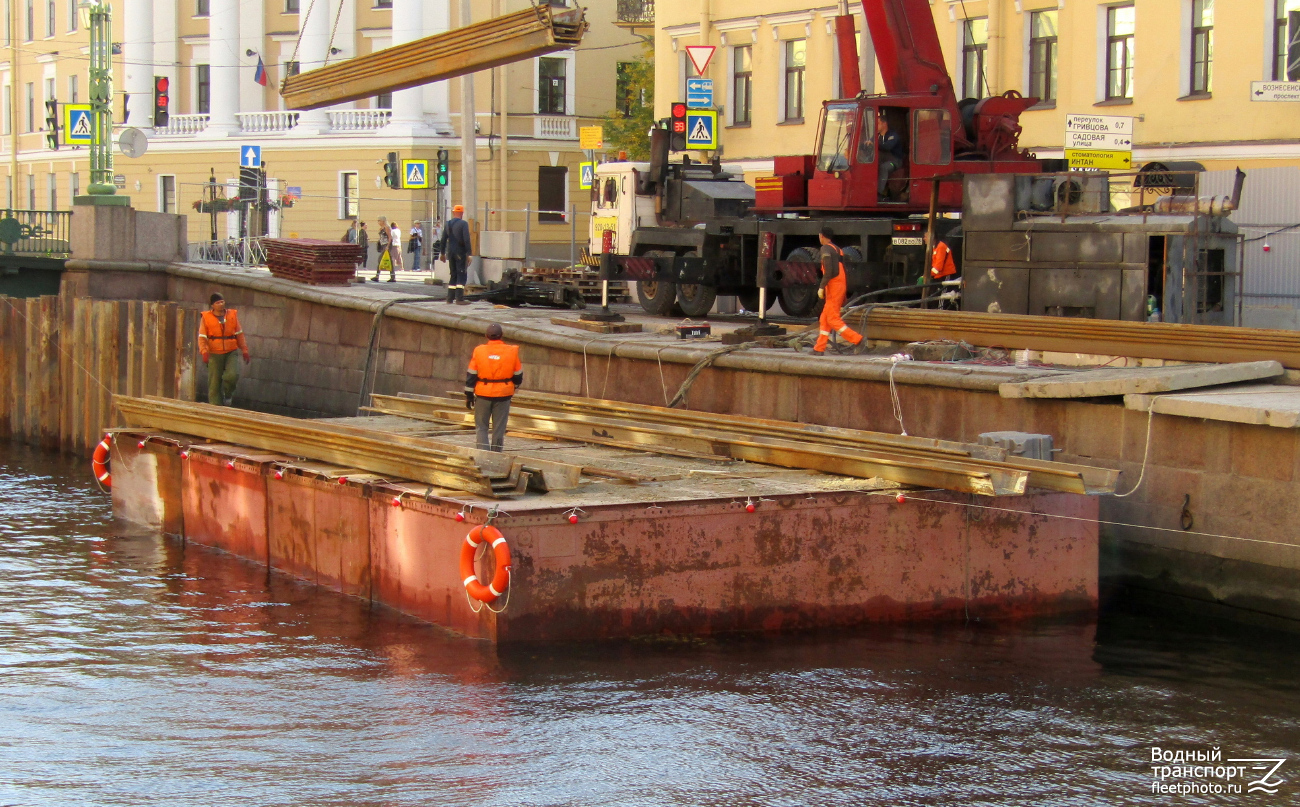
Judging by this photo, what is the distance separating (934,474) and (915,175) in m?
10.1

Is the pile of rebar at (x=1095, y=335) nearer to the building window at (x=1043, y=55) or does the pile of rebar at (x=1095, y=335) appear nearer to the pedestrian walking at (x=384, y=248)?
the building window at (x=1043, y=55)

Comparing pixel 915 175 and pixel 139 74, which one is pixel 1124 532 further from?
pixel 139 74

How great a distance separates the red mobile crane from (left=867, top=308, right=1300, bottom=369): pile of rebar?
2984mm

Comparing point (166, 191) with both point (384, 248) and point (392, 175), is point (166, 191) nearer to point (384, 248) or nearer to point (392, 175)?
point (384, 248)

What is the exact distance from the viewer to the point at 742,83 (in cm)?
3712

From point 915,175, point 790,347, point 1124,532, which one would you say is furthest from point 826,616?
point 915,175

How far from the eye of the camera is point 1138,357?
1527 cm

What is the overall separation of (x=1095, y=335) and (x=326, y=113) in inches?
1622

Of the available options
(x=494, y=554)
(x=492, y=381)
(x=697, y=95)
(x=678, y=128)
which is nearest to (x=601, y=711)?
(x=494, y=554)

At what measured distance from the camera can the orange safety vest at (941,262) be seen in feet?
64.8

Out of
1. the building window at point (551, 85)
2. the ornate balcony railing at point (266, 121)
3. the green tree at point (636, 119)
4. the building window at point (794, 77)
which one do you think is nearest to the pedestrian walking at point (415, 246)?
the green tree at point (636, 119)

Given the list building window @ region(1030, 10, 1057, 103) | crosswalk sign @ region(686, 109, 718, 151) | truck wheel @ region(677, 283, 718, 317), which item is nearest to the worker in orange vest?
truck wheel @ region(677, 283, 718, 317)

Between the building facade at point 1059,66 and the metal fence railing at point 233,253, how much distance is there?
11.7 metres

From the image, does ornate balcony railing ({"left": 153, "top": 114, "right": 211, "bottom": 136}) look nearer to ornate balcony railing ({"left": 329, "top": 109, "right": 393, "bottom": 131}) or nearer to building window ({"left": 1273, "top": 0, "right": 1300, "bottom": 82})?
ornate balcony railing ({"left": 329, "top": 109, "right": 393, "bottom": 131})
